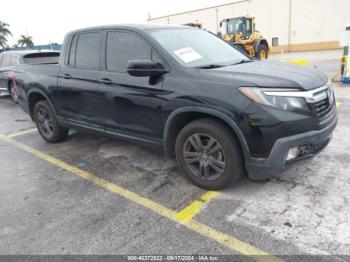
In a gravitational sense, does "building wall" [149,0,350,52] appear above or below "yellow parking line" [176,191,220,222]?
above

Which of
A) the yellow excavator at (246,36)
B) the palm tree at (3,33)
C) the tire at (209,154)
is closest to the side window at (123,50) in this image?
the tire at (209,154)

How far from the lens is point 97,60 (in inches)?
Answer: 171

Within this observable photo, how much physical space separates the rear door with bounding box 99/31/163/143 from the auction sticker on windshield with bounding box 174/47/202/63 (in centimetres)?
26

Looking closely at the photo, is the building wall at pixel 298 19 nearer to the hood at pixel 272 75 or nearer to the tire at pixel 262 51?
the tire at pixel 262 51

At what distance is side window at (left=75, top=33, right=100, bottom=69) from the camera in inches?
172

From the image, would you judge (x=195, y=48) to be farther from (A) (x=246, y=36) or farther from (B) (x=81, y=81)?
(A) (x=246, y=36)

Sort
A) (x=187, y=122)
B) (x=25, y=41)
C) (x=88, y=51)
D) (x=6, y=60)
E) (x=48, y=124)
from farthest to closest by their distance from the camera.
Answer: (x=25, y=41) → (x=6, y=60) → (x=48, y=124) → (x=88, y=51) → (x=187, y=122)

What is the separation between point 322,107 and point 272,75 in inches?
24.2

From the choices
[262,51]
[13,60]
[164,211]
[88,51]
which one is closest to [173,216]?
[164,211]

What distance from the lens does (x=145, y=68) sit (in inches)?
135

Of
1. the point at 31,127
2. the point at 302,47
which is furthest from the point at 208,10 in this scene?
the point at 31,127

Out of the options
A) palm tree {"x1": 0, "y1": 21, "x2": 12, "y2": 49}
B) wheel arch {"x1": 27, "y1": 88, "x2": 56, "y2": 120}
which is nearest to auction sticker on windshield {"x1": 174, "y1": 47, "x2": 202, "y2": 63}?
wheel arch {"x1": 27, "y1": 88, "x2": 56, "y2": 120}

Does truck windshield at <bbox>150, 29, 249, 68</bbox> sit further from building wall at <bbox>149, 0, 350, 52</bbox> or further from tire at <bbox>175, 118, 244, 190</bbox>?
building wall at <bbox>149, 0, 350, 52</bbox>

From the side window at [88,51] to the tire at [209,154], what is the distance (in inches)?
70.1
